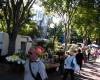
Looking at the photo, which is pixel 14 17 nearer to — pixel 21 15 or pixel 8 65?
pixel 21 15

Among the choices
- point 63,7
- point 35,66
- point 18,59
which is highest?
point 63,7

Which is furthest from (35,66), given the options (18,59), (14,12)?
(14,12)

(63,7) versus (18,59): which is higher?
(63,7)

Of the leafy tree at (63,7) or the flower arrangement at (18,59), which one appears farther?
the leafy tree at (63,7)

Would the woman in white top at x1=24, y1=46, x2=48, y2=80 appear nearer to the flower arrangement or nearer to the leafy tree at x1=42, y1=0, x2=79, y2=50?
the flower arrangement

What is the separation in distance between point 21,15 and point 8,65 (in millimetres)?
4585

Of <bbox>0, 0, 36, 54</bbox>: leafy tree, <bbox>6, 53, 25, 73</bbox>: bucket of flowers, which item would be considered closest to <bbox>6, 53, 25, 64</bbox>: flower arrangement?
<bbox>6, 53, 25, 73</bbox>: bucket of flowers

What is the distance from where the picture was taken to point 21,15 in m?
24.0

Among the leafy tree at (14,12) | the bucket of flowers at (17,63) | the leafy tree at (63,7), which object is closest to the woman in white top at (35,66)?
the bucket of flowers at (17,63)

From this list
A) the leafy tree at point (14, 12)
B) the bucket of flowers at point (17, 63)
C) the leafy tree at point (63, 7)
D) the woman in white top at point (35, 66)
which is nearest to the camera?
the woman in white top at point (35, 66)

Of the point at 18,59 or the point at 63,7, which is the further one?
the point at 63,7

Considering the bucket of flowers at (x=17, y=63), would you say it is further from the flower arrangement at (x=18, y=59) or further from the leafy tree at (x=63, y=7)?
the leafy tree at (x=63, y=7)

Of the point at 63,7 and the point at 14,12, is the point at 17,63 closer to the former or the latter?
the point at 14,12

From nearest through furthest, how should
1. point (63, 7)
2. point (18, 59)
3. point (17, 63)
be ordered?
point (17, 63), point (18, 59), point (63, 7)
